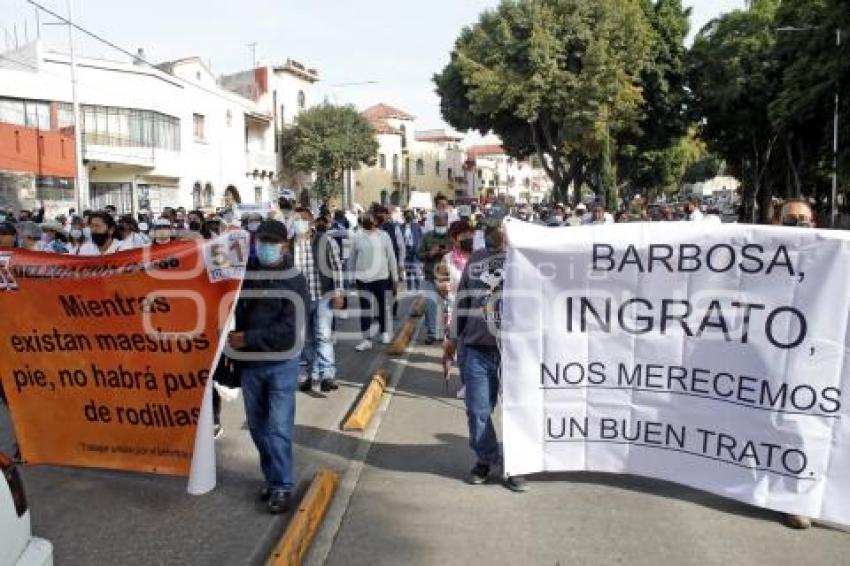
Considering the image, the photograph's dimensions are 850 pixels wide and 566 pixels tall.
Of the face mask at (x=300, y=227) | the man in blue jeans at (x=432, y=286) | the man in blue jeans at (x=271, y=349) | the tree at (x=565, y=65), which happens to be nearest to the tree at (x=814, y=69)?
the tree at (x=565, y=65)

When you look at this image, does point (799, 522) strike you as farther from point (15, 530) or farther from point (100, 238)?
point (100, 238)

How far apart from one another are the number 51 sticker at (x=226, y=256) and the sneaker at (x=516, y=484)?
222 centimetres

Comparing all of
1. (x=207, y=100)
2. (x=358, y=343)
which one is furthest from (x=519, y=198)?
(x=358, y=343)

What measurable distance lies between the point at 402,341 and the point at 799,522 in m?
6.45

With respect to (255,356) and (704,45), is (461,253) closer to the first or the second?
(255,356)

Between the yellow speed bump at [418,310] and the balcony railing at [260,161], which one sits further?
the balcony railing at [260,161]

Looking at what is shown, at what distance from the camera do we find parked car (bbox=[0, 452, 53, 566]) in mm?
2838

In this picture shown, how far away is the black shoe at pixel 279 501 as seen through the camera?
498 centimetres

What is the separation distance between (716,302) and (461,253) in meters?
3.50

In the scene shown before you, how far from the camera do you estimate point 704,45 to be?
37.2 metres

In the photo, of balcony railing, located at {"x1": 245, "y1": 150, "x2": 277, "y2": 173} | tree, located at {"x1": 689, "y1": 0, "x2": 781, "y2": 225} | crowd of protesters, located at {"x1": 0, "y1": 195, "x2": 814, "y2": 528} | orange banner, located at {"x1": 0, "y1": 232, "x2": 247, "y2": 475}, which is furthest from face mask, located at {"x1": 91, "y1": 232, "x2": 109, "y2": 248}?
balcony railing, located at {"x1": 245, "y1": 150, "x2": 277, "y2": 173}

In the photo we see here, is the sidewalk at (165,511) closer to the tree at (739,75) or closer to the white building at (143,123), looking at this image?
the white building at (143,123)

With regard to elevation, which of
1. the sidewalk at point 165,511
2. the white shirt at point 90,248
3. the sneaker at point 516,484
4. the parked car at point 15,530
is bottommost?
the sidewalk at point 165,511

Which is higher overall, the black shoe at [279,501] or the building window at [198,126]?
the building window at [198,126]
